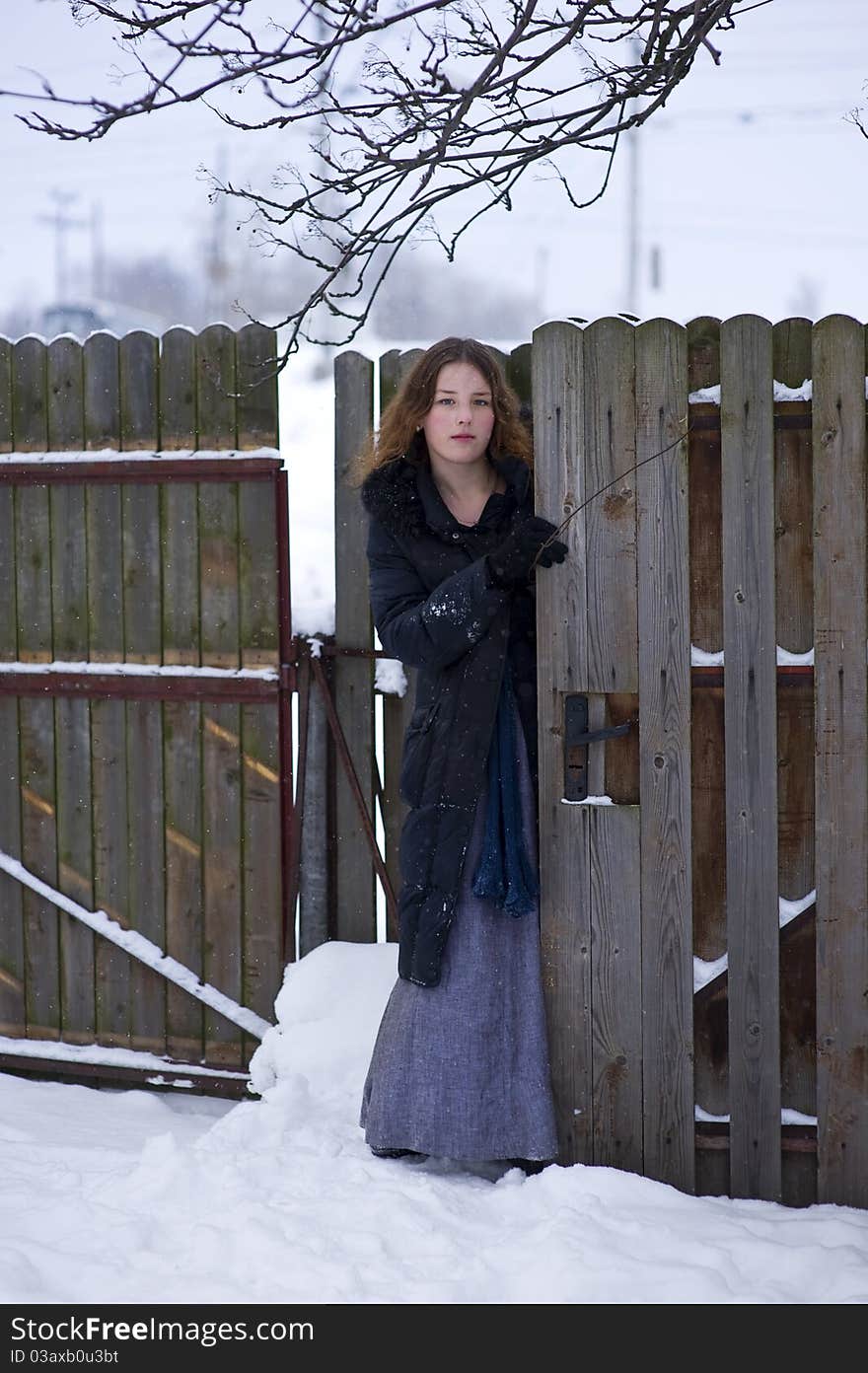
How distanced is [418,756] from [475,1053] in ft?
2.50

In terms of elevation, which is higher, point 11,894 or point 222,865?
point 222,865

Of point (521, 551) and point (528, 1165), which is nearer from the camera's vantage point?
point (521, 551)

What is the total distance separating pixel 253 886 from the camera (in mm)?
4156

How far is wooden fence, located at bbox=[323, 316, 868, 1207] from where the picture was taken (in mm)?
2975

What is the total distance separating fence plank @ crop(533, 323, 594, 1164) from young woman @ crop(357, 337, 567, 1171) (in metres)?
0.05

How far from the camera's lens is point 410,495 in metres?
3.19

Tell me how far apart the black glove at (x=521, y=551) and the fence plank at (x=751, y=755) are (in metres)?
0.42

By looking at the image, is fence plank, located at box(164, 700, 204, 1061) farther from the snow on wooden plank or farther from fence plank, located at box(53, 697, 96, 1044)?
fence plank, located at box(53, 697, 96, 1044)

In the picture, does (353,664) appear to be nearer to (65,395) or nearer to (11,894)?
(65,395)

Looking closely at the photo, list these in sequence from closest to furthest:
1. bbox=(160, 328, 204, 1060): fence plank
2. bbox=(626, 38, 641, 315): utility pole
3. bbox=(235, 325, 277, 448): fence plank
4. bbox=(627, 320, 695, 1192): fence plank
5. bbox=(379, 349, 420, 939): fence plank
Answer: bbox=(627, 320, 695, 1192): fence plank, bbox=(379, 349, 420, 939): fence plank, bbox=(235, 325, 277, 448): fence plank, bbox=(160, 328, 204, 1060): fence plank, bbox=(626, 38, 641, 315): utility pole

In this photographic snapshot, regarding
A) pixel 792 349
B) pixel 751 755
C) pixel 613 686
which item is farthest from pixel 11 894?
pixel 792 349

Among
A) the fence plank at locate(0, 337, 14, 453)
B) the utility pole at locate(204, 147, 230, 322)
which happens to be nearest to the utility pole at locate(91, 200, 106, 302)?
the utility pole at locate(204, 147, 230, 322)

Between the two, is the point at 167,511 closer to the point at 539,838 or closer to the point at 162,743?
the point at 162,743
